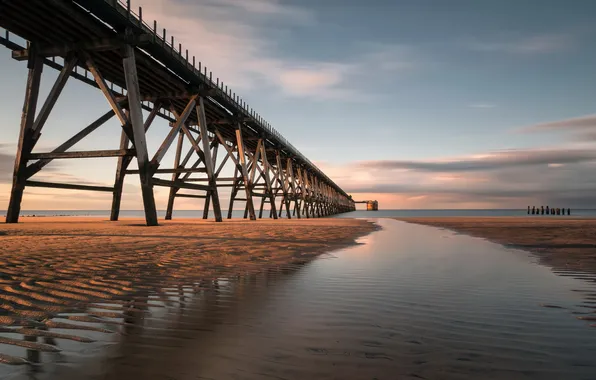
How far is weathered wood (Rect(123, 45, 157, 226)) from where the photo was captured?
13703mm

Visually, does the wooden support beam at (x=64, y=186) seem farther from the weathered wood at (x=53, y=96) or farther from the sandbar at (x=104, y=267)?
the sandbar at (x=104, y=267)

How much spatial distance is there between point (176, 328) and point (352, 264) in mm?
4075

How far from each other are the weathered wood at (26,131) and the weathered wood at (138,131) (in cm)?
338

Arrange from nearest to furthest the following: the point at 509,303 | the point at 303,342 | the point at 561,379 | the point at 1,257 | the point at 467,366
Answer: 1. the point at 561,379
2. the point at 467,366
3. the point at 303,342
4. the point at 509,303
5. the point at 1,257

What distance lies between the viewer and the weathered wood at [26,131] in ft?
43.9

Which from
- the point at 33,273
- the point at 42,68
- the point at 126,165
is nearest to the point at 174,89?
the point at 126,165

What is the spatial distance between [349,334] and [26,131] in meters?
15.5

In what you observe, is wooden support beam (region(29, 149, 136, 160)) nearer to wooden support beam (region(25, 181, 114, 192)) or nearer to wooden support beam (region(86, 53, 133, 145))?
wooden support beam (region(86, 53, 133, 145))

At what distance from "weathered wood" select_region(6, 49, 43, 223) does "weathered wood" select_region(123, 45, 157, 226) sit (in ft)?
11.1

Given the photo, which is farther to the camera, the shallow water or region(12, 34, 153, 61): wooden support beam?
region(12, 34, 153, 61): wooden support beam

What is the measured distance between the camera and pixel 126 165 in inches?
727

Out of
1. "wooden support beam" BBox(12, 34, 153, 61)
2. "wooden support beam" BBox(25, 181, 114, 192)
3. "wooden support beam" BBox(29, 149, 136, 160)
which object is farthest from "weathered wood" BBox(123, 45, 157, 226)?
"wooden support beam" BBox(25, 181, 114, 192)

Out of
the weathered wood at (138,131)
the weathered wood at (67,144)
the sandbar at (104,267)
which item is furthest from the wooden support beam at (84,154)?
the sandbar at (104,267)

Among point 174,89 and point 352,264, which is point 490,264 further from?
point 174,89
